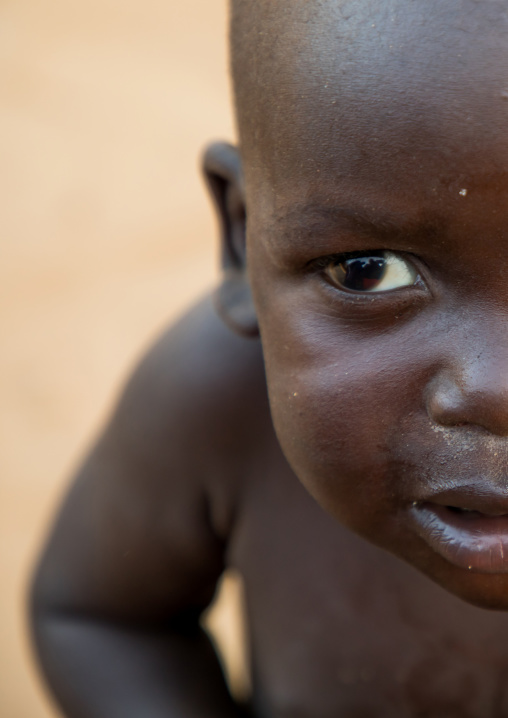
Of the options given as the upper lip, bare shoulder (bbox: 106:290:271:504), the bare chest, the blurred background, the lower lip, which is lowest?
the bare chest

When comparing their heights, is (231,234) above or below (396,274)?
above

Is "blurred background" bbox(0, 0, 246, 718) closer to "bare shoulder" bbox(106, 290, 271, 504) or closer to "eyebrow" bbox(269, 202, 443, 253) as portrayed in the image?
"bare shoulder" bbox(106, 290, 271, 504)

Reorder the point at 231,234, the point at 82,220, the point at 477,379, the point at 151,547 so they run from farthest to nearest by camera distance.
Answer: the point at 82,220, the point at 151,547, the point at 231,234, the point at 477,379

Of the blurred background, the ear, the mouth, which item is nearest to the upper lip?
the mouth

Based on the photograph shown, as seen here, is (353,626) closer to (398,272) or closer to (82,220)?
(398,272)

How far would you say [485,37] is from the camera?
56cm

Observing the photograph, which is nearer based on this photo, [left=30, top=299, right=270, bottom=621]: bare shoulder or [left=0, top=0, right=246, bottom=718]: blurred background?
[left=30, top=299, right=270, bottom=621]: bare shoulder

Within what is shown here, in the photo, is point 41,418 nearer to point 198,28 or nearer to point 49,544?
point 49,544

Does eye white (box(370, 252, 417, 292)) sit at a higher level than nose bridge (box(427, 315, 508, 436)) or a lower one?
higher

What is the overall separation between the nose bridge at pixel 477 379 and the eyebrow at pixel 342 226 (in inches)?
2.8

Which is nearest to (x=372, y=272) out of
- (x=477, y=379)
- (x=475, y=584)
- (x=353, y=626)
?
(x=477, y=379)

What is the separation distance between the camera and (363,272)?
0.68 metres

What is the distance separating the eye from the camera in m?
0.65

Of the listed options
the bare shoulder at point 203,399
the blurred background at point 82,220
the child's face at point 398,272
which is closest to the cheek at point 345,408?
Result: the child's face at point 398,272
